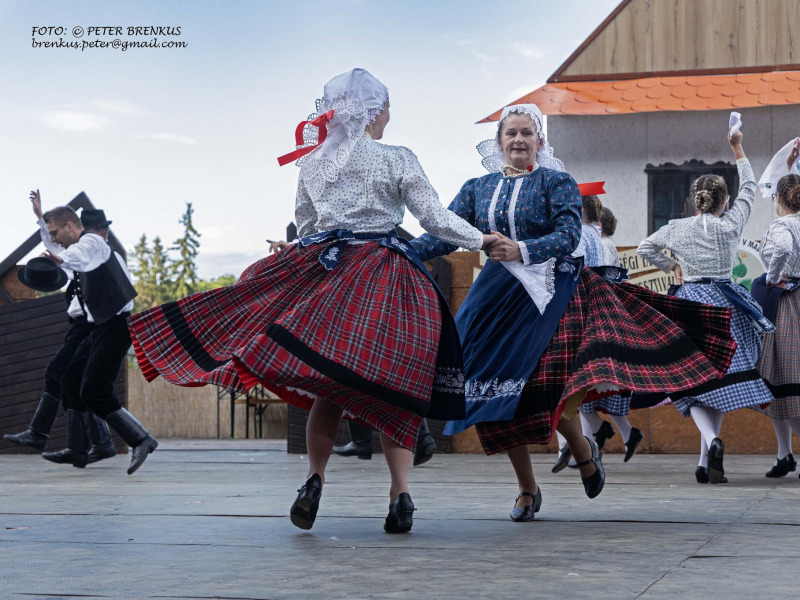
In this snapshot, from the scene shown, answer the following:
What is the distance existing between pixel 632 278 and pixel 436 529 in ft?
17.7

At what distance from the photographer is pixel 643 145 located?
580 inches

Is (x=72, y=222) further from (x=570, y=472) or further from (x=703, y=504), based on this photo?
(x=703, y=504)

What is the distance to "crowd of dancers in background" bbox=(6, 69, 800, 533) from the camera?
13.1 feet

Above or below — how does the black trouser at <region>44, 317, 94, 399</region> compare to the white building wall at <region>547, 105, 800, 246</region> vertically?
below

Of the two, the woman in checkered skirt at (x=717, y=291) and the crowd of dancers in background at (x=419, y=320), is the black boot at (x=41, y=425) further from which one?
the woman in checkered skirt at (x=717, y=291)

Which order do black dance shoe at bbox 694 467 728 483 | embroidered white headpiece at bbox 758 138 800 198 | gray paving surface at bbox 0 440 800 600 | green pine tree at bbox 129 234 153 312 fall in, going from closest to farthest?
gray paving surface at bbox 0 440 800 600 → black dance shoe at bbox 694 467 728 483 → embroidered white headpiece at bbox 758 138 800 198 → green pine tree at bbox 129 234 153 312

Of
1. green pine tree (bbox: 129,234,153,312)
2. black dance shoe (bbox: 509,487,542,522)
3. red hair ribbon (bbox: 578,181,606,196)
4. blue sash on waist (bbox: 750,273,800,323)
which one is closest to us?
black dance shoe (bbox: 509,487,542,522)

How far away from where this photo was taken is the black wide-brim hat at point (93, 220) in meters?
8.10

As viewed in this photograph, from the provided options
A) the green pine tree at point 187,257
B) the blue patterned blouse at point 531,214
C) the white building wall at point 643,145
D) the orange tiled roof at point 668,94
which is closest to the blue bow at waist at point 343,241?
the blue patterned blouse at point 531,214

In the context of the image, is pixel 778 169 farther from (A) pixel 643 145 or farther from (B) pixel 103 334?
(A) pixel 643 145

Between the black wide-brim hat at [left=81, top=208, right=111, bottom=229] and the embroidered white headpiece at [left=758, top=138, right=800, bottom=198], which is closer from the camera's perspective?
the embroidered white headpiece at [left=758, top=138, right=800, bottom=198]

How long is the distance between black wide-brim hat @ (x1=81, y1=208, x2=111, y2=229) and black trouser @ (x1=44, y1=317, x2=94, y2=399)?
716 millimetres

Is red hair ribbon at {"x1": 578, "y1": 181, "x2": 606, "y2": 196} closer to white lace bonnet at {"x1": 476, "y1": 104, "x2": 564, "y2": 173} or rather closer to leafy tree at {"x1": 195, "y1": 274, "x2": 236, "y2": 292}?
white lace bonnet at {"x1": 476, "y1": 104, "x2": 564, "y2": 173}

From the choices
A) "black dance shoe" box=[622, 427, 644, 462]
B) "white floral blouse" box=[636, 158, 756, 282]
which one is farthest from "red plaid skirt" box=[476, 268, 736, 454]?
"black dance shoe" box=[622, 427, 644, 462]
